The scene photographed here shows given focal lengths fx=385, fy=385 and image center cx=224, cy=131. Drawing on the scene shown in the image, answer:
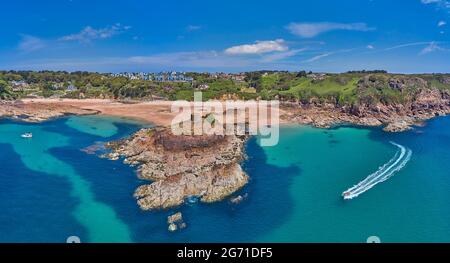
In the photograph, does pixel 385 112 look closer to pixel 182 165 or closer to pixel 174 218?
pixel 182 165

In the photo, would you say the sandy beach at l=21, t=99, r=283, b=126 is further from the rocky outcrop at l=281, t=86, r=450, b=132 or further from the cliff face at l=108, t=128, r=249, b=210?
the cliff face at l=108, t=128, r=249, b=210

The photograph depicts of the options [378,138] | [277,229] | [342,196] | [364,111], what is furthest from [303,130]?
[277,229]

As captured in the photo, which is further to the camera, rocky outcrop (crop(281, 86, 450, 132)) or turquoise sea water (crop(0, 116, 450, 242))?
rocky outcrop (crop(281, 86, 450, 132))

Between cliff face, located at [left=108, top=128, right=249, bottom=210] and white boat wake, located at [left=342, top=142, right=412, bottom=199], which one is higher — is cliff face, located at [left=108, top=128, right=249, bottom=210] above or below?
above

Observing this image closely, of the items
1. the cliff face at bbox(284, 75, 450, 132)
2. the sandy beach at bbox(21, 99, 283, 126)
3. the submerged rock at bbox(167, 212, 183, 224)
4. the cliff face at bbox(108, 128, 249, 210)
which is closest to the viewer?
the submerged rock at bbox(167, 212, 183, 224)

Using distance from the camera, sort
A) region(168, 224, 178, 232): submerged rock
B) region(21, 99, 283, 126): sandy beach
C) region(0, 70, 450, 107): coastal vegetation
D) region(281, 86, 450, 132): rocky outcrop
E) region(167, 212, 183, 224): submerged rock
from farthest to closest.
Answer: region(0, 70, 450, 107): coastal vegetation
region(21, 99, 283, 126): sandy beach
region(281, 86, 450, 132): rocky outcrop
region(167, 212, 183, 224): submerged rock
region(168, 224, 178, 232): submerged rock

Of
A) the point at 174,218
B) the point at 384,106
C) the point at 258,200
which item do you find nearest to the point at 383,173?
the point at 258,200

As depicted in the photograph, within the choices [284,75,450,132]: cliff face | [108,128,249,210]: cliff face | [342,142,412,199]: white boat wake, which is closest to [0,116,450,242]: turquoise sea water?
[342,142,412,199]: white boat wake

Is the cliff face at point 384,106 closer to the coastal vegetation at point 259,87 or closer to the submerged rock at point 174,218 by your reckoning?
the coastal vegetation at point 259,87

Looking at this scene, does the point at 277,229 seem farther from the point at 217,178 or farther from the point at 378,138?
the point at 378,138
